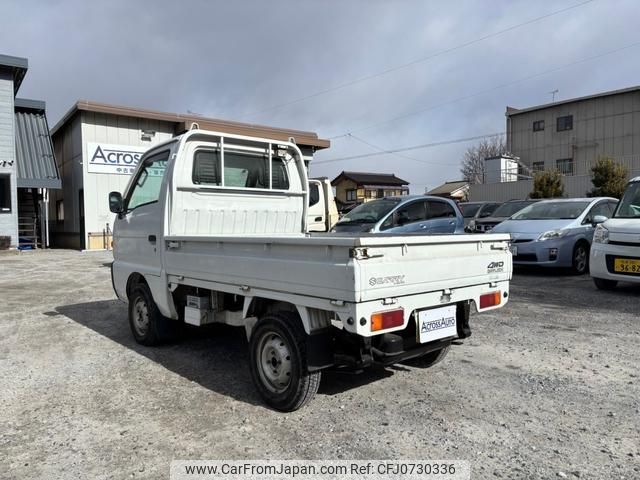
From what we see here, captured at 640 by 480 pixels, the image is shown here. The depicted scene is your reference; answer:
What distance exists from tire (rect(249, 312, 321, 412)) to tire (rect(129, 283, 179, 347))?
1862 mm

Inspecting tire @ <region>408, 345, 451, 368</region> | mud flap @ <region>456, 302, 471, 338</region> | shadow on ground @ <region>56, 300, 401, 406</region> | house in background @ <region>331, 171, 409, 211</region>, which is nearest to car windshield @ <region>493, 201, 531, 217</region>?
shadow on ground @ <region>56, 300, 401, 406</region>

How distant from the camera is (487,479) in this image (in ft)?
8.92

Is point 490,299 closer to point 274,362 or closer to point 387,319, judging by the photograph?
point 387,319

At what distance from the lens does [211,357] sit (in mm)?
5125

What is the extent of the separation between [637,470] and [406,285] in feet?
5.44

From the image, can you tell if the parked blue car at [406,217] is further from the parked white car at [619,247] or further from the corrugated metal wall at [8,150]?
the corrugated metal wall at [8,150]

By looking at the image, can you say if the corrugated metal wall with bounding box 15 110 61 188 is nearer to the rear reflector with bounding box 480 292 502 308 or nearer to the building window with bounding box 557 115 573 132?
the rear reflector with bounding box 480 292 502 308

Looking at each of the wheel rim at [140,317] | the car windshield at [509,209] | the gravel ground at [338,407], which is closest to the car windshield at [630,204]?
the gravel ground at [338,407]

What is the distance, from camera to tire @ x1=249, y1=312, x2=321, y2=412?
3.46m

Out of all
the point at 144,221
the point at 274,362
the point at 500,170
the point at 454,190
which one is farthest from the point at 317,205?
the point at 454,190

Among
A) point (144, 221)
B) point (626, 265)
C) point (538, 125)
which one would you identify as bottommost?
point (626, 265)

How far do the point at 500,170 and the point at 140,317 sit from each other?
102 ft

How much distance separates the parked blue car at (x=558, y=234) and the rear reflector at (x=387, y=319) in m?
6.86

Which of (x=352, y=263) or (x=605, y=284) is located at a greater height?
(x=352, y=263)
